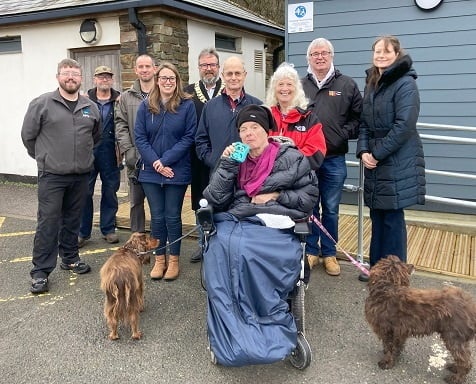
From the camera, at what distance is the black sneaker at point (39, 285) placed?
4.02 metres

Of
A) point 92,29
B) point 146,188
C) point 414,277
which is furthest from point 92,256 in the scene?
point 92,29

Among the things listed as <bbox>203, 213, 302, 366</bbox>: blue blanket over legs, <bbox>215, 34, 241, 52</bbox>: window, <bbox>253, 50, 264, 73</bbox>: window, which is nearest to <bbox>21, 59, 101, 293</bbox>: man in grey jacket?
<bbox>203, 213, 302, 366</bbox>: blue blanket over legs

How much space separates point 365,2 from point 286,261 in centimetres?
453

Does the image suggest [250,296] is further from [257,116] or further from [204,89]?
[204,89]

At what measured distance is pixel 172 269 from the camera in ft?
14.1

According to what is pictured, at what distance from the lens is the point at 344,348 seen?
3.10 metres

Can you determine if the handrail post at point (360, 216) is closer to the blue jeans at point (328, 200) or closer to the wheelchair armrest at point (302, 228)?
the blue jeans at point (328, 200)

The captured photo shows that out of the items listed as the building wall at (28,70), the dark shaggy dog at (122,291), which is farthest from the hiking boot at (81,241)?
the building wall at (28,70)

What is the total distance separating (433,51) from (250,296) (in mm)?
4529

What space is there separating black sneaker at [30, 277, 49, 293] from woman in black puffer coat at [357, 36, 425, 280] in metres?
2.92

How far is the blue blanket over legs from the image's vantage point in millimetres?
2508

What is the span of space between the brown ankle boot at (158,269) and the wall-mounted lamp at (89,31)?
4.78 metres

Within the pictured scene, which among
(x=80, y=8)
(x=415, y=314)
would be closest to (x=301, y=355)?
(x=415, y=314)

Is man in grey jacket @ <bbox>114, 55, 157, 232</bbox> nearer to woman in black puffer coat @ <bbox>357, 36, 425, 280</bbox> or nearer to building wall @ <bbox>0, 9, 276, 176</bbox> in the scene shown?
woman in black puffer coat @ <bbox>357, 36, 425, 280</bbox>
